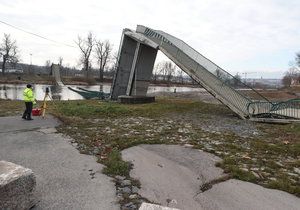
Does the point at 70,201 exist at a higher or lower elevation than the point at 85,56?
lower

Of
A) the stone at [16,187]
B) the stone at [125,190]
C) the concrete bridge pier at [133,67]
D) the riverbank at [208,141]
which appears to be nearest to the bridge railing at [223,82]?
the concrete bridge pier at [133,67]

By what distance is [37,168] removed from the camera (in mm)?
7305

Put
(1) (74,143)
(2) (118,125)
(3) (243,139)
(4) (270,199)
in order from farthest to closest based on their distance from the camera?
(2) (118,125), (3) (243,139), (1) (74,143), (4) (270,199)

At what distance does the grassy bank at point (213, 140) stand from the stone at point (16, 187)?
90.2 inches

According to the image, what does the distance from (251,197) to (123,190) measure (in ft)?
8.14

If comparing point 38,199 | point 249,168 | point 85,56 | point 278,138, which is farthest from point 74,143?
point 85,56

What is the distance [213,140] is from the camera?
35.6 feet

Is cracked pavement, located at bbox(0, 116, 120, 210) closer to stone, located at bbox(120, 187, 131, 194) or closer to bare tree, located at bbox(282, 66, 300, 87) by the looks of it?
stone, located at bbox(120, 187, 131, 194)

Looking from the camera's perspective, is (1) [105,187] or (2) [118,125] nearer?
(1) [105,187]

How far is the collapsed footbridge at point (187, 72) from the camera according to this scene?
1773 centimetres

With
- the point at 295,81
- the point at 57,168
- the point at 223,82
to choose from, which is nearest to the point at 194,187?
the point at 57,168

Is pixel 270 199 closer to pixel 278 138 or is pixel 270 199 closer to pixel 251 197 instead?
pixel 251 197

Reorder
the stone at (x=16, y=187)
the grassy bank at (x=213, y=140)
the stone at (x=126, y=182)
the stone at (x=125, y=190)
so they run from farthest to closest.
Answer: the grassy bank at (x=213, y=140)
the stone at (x=126, y=182)
the stone at (x=125, y=190)
the stone at (x=16, y=187)

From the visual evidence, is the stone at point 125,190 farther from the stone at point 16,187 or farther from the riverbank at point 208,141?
the stone at point 16,187
